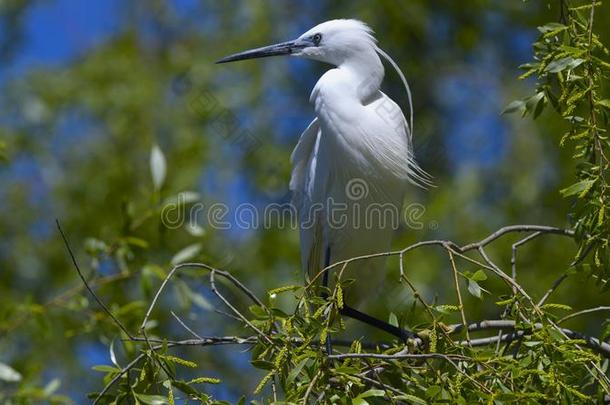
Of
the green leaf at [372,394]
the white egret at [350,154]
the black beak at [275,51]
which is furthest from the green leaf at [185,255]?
the green leaf at [372,394]

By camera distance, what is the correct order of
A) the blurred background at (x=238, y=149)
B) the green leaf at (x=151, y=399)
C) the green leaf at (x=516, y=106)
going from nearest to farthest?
the green leaf at (x=151, y=399)
the green leaf at (x=516, y=106)
the blurred background at (x=238, y=149)

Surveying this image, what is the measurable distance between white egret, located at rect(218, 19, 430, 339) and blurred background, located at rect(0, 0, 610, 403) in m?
1.14

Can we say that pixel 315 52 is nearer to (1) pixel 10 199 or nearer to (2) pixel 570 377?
(2) pixel 570 377

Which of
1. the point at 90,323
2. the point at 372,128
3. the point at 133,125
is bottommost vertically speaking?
the point at 133,125

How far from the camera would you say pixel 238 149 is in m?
4.87

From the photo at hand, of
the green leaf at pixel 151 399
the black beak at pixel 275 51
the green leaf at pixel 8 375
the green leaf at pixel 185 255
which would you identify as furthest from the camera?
the black beak at pixel 275 51

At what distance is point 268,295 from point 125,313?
1070mm

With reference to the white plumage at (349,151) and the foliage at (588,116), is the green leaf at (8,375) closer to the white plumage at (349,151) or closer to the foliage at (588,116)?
the white plumage at (349,151)

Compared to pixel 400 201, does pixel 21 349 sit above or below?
below

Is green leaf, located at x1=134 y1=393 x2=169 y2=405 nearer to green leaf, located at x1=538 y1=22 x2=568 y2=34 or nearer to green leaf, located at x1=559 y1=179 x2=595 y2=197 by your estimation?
green leaf, located at x1=559 y1=179 x2=595 y2=197

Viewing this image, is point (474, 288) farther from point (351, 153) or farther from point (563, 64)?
point (351, 153)

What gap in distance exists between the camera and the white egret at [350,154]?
8.85 ft

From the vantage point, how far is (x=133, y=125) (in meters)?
5.04

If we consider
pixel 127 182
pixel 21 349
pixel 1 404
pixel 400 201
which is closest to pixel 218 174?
pixel 127 182
